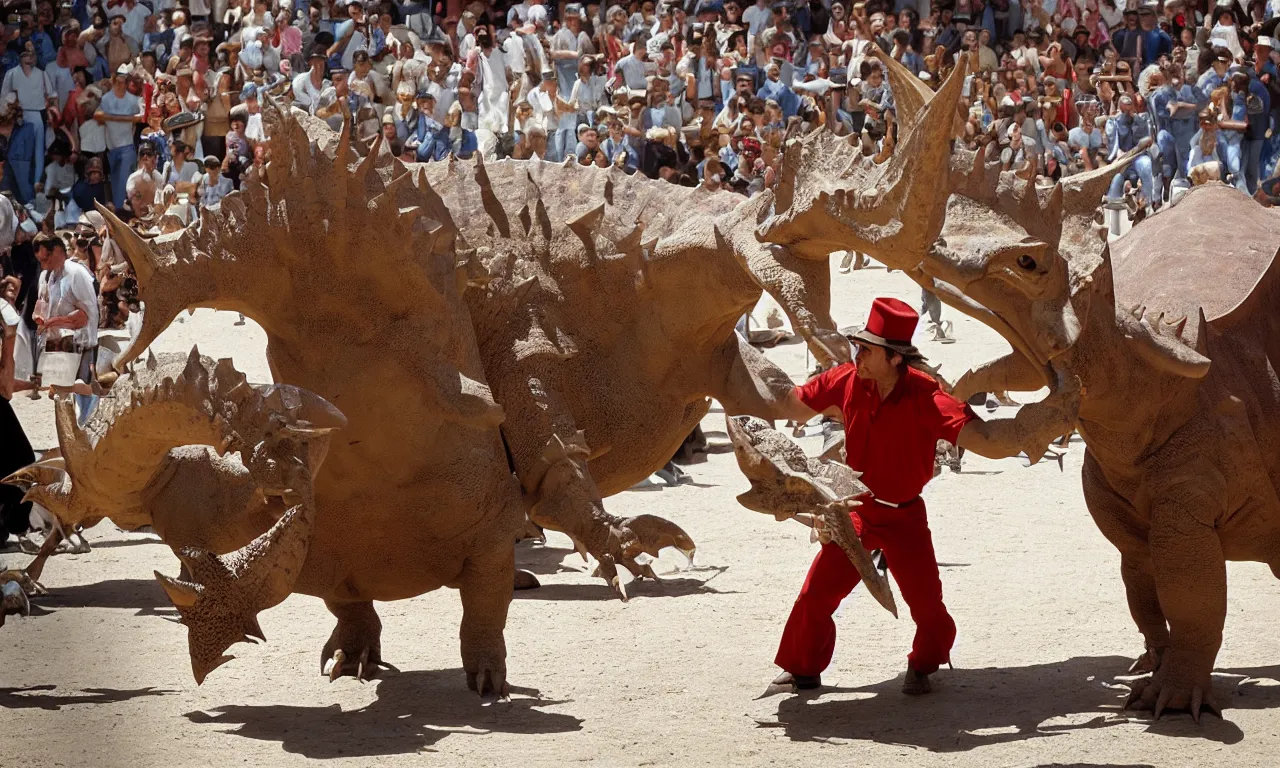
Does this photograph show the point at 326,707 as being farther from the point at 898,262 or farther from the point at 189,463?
the point at 898,262

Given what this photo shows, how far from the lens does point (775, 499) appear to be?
6.41 metres

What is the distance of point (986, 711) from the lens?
6.88 metres

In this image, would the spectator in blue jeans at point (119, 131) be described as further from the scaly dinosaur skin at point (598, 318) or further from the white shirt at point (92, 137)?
the scaly dinosaur skin at point (598, 318)

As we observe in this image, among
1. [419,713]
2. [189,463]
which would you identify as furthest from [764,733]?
[189,463]

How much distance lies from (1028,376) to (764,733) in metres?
1.73

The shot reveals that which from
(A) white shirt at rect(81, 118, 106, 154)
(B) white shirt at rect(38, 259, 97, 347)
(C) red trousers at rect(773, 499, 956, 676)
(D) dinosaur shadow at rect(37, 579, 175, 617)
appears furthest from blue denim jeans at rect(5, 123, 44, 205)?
(C) red trousers at rect(773, 499, 956, 676)

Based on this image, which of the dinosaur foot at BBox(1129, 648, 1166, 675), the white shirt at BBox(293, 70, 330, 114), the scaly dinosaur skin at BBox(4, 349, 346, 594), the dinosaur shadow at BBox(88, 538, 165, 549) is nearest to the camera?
the scaly dinosaur skin at BBox(4, 349, 346, 594)

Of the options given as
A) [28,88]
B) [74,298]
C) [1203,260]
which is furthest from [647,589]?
[28,88]

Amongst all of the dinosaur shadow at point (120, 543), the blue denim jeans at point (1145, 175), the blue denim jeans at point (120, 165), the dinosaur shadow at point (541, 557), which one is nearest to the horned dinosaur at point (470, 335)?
the dinosaur shadow at point (541, 557)

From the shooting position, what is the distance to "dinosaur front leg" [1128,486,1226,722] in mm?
6621

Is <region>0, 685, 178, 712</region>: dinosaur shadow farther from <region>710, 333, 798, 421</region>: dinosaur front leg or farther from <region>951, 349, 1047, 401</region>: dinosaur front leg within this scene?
<region>951, 349, 1047, 401</region>: dinosaur front leg

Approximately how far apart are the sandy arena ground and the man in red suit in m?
0.38

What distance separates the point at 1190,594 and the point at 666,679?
7.31ft

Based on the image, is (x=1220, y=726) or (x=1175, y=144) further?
(x=1175, y=144)
